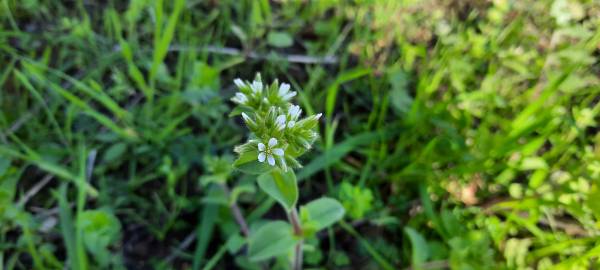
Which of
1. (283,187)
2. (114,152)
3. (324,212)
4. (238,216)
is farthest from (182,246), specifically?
(283,187)

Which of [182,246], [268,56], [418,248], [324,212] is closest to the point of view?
[324,212]

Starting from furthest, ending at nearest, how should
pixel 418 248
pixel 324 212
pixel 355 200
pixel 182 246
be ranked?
pixel 182 246
pixel 355 200
pixel 418 248
pixel 324 212

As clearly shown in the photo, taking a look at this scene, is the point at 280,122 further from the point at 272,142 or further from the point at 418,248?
the point at 418,248

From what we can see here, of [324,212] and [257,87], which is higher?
[257,87]

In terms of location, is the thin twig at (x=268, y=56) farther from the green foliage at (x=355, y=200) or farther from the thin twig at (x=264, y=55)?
the green foliage at (x=355, y=200)

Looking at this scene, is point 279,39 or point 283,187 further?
point 279,39

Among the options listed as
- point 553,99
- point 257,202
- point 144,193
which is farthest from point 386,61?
point 144,193

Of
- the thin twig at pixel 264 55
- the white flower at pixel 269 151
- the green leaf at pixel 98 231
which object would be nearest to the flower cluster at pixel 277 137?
the white flower at pixel 269 151
